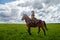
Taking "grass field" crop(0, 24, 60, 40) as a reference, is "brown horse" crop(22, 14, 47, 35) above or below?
above

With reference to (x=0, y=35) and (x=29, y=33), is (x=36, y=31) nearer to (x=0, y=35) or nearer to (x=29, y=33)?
(x=29, y=33)

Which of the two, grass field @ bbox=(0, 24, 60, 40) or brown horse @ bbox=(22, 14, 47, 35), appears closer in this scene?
grass field @ bbox=(0, 24, 60, 40)

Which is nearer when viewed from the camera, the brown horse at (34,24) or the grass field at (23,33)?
the grass field at (23,33)

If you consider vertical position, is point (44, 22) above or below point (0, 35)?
above

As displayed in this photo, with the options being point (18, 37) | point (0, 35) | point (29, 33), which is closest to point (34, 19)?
point (29, 33)

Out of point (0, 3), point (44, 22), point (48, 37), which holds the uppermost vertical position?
point (0, 3)

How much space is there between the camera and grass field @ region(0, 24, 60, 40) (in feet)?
16.3

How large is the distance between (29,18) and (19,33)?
0.62m

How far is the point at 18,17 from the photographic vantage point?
5.12 metres

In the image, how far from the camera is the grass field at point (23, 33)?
4973mm

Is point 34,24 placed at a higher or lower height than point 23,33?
higher

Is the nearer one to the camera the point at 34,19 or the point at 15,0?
the point at 34,19

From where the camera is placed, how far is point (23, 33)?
5.09 m

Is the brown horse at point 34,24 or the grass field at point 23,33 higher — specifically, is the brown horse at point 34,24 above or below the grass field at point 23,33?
above
